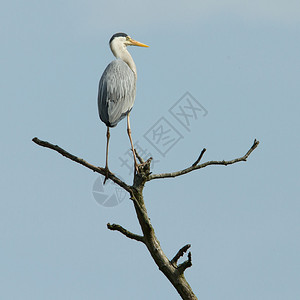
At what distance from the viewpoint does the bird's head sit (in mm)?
12359

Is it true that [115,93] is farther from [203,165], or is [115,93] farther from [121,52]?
[203,165]

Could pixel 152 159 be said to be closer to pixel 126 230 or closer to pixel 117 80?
pixel 126 230

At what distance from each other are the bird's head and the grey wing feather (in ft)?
2.32

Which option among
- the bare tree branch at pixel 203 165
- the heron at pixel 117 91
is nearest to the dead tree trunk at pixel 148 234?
the bare tree branch at pixel 203 165

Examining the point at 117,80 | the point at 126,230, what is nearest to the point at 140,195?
the point at 126,230

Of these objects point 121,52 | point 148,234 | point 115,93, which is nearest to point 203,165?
point 148,234

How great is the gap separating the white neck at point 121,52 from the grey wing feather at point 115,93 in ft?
1.27

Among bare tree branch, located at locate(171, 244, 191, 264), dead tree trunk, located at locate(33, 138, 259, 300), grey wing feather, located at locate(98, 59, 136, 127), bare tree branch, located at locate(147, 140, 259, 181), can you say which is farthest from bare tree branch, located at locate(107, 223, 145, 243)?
grey wing feather, located at locate(98, 59, 136, 127)

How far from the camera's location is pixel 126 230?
8.91m

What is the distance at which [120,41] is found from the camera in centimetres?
1255

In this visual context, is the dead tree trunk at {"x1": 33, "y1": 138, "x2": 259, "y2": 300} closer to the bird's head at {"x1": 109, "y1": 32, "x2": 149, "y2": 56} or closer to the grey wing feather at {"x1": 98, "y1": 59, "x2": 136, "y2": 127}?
the grey wing feather at {"x1": 98, "y1": 59, "x2": 136, "y2": 127}

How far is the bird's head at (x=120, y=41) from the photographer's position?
40.5 ft

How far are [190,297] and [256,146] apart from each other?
2.78m

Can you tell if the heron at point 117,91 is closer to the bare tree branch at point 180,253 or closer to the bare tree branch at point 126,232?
the bare tree branch at point 126,232
